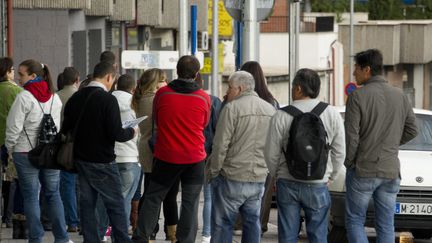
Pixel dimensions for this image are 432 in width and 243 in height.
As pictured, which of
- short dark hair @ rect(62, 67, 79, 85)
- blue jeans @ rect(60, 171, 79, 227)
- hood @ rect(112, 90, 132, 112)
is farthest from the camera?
short dark hair @ rect(62, 67, 79, 85)

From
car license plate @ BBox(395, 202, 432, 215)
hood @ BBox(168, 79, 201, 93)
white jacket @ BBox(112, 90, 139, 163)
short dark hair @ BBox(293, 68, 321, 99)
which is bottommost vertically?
car license plate @ BBox(395, 202, 432, 215)

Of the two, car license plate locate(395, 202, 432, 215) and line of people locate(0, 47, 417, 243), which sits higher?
line of people locate(0, 47, 417, 243)

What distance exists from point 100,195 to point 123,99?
5.24ft

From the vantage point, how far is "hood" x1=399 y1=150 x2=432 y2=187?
13.8 m

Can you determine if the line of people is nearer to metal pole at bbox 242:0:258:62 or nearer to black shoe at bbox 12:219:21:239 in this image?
black shoe at bbox 12:219:21:239

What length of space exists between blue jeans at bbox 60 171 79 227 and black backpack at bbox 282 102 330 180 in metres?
4.26

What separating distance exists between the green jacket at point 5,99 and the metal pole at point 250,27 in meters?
4.09

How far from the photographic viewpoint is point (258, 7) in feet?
53.1

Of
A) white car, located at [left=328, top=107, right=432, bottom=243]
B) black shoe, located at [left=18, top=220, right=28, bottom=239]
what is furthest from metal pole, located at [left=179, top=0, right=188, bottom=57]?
black shoe, located at [left=18, top=220, right=28, bottom=239]

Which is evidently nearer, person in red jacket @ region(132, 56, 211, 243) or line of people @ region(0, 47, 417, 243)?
line of people @ region(0, 47, 417, 243)

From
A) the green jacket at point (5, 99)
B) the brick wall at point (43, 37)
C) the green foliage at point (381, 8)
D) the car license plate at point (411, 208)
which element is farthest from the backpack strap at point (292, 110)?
the green foliage at point (381, 8)

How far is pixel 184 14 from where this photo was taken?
24.6 m

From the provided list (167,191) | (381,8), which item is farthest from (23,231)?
(381,8)

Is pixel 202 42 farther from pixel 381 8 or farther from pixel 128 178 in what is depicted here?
pixel 381 8
